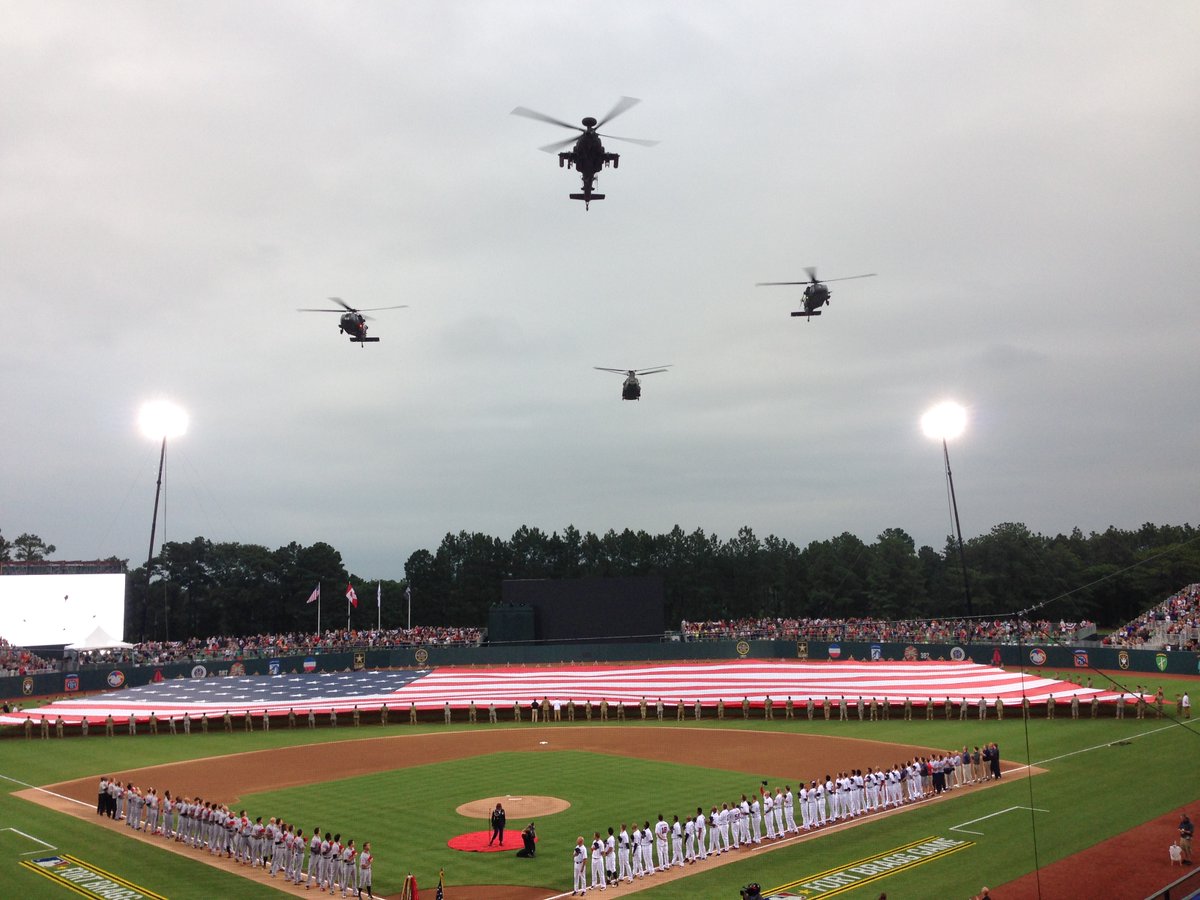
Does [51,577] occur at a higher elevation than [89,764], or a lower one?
higher

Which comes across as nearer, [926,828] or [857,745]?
[926,828]

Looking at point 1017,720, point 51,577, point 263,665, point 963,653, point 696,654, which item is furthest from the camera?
point 51,577

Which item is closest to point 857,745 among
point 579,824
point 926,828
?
point 926,828

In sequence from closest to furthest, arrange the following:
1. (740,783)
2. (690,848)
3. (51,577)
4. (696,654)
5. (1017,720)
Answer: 1. (690,848)
2. (740,783)
3. (1017,720)
4. (696,654)
5. (51,577)

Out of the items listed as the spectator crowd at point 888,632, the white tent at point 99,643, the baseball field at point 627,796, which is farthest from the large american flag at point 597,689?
the white tent at point 99,643

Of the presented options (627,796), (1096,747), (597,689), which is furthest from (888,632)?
(627,796)

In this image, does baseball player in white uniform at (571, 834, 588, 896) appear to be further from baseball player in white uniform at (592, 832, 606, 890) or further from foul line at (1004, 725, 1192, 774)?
foul line at (1004, 725, 1192, 774)

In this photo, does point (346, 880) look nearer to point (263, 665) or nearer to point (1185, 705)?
point (1185, 705)

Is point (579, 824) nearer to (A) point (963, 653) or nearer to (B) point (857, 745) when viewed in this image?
(B) point (857, 745)
